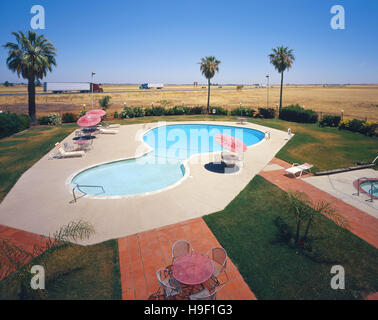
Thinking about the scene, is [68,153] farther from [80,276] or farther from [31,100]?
[31,100]

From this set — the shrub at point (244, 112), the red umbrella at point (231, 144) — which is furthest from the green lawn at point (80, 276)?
the shrub at point (244, 112)

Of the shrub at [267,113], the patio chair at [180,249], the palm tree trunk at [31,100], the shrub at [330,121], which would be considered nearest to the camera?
the patio chair at [180,249]

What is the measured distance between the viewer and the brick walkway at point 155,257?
5.77 metres

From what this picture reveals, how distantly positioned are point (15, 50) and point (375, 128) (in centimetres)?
3870

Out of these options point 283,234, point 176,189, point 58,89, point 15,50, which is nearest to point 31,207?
point 176,189

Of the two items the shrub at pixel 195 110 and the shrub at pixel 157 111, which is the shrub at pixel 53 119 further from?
the shrub at pixel 195 110

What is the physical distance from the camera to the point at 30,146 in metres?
18.3

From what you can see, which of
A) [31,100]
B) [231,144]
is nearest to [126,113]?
[31,100]

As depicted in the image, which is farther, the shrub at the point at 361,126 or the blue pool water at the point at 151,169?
the shrub at the point at 361,126

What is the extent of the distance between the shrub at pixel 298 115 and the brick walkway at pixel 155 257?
2596 cm

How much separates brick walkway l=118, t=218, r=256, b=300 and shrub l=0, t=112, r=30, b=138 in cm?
2118

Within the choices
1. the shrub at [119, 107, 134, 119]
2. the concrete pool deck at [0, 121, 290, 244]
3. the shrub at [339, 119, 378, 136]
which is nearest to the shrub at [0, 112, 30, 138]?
the concrete pool deck at [0, 121, 290, 244]

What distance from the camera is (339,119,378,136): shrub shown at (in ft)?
69.6
